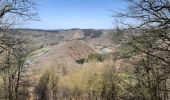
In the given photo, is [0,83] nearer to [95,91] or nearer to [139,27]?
[95,91]

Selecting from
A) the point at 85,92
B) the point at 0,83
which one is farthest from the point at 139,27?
the point at 85,92

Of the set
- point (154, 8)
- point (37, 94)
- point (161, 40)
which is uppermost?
point (154, 8)

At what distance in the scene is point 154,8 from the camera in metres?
10.8

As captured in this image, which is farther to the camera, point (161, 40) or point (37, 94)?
point (37, 94)

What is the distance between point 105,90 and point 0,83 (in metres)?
15.5

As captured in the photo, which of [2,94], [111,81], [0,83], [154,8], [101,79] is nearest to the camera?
[154,8]

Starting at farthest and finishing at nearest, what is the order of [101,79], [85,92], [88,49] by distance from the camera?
[88,49] → [85,92] → [101,79]

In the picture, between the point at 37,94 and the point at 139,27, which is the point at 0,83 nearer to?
the point at 37,94

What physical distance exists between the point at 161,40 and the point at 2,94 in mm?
32942

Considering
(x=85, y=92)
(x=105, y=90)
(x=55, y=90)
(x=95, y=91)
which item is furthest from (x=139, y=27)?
(x=55, y=90)

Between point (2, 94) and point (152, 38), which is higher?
point (152, 38)

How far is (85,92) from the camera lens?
6038 cm

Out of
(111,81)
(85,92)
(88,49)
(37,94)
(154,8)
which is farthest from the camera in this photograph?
(88,49)

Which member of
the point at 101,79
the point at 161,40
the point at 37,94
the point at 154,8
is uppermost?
the point at 154,8
